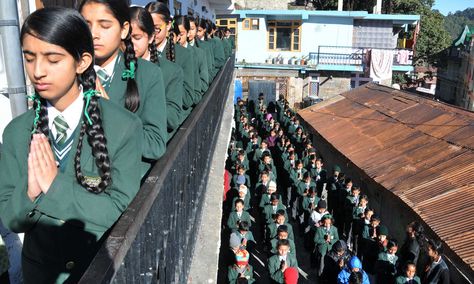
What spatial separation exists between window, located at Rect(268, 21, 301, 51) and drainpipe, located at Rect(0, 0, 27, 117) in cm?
2540

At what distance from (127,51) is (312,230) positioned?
7.86m

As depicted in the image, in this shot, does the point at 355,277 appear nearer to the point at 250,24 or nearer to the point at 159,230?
the point at 159,230

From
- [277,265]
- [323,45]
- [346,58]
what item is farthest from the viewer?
[323,45]

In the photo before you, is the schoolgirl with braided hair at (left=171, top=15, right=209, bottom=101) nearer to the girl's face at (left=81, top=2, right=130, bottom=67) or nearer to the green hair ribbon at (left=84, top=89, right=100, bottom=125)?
the girl's face at (left=81, top=2, right=130, bottom=67)

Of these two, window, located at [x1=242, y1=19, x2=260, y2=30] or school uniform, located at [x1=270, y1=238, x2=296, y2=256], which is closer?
school uniform, located at [x1=270, y1=238, x2=296, y2=256]

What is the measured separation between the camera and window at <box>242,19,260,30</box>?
27.9 meters

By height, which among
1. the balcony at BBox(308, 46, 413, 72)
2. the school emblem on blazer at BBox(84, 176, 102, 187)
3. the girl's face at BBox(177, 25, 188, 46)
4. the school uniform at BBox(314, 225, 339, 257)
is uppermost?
the girl's face at BBox(177, 25, 188, 46)

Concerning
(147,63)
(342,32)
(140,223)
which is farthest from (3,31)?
(342,32)

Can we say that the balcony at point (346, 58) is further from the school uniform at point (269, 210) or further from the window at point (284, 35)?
the school uniform at point (269, 210)

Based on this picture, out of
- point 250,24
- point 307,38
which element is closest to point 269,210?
point 307,38

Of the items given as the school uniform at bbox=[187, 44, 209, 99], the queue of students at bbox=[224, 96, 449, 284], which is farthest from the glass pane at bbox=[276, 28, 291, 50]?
the school uniform at bbox=[187, 44, 209, 99]

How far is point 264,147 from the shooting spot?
43.6ft

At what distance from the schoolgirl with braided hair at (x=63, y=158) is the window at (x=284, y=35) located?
26830mm

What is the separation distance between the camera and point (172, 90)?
3182mm
